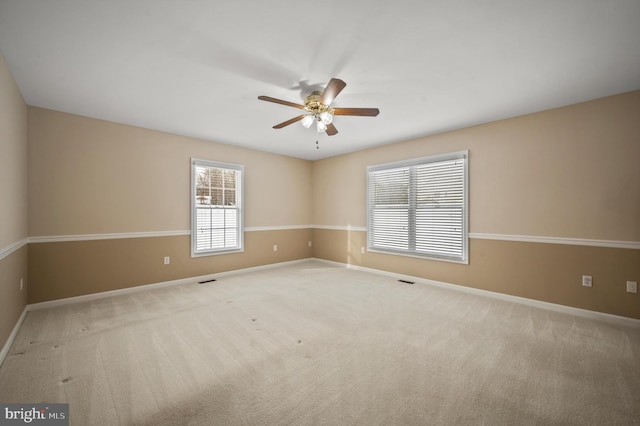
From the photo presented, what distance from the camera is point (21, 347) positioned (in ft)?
7.70

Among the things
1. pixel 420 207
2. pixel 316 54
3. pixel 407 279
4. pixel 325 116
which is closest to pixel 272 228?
pixel 407 279

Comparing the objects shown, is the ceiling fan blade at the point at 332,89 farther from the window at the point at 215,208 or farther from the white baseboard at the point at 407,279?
the white baseboard at the point at 407,279

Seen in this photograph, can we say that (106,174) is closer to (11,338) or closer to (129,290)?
(129,290)

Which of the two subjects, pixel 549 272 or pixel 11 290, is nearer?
pixel 11 290

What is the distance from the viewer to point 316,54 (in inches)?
86.1

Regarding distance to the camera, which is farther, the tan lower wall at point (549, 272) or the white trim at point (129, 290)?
the white trim at point (129, 290)

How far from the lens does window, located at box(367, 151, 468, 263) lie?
13.7 ft

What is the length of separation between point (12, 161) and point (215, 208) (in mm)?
2643

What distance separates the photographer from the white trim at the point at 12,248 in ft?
Result: 7.40

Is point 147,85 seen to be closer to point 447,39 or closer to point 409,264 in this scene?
point 447,39

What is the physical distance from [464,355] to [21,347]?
159 inches

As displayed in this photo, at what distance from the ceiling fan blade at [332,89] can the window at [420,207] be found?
274cm

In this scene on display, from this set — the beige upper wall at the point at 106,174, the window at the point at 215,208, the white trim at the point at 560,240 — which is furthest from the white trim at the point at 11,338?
the white trim at the point at 560,240

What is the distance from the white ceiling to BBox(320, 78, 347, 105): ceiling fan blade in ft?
0.81
